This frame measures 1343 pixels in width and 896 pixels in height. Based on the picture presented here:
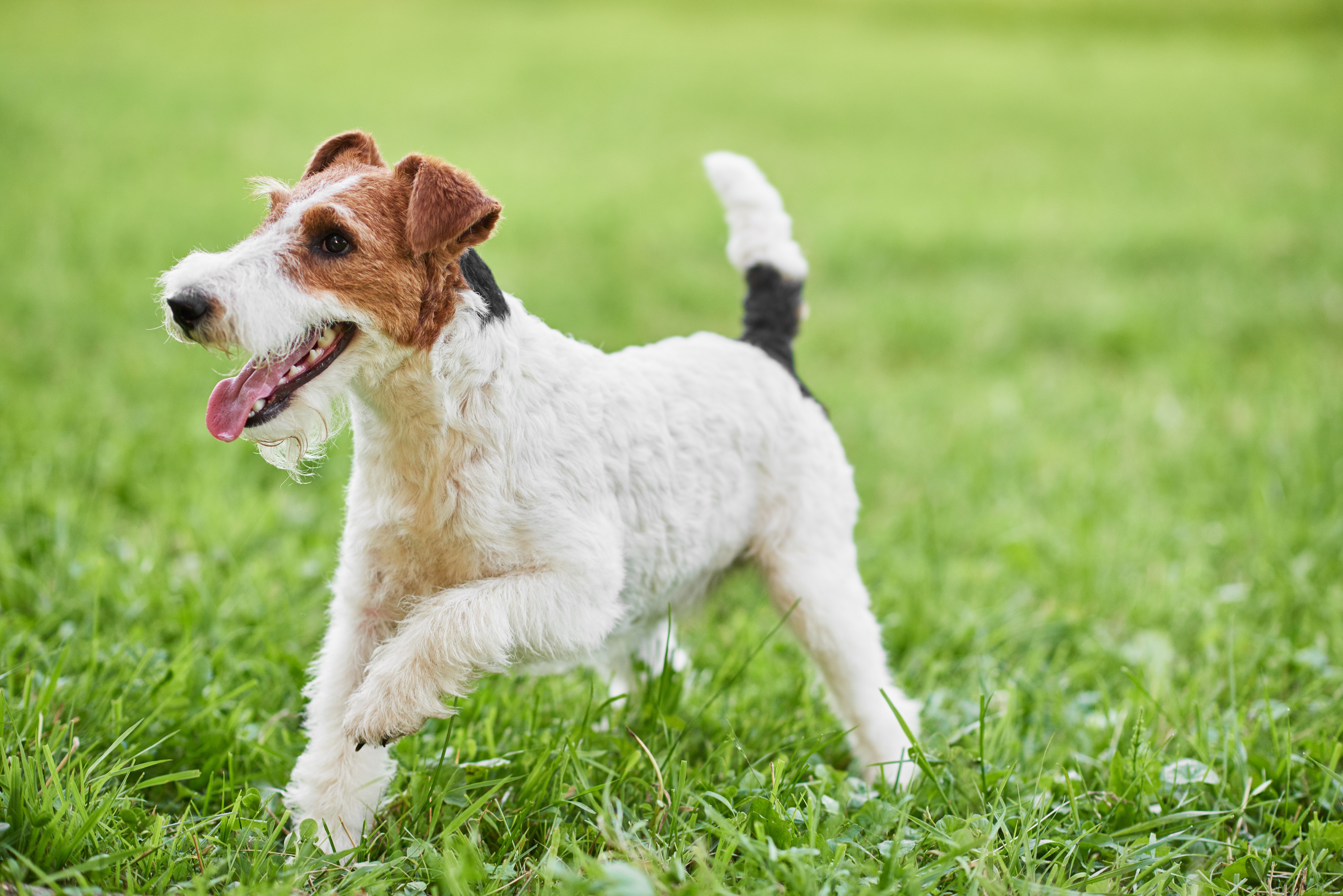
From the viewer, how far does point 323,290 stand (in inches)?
93.8

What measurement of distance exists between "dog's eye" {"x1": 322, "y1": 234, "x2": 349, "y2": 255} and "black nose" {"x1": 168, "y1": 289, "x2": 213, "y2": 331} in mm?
301

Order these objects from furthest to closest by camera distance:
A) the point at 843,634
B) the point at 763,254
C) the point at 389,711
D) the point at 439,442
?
1. the point at 763,254
2. the point at 843,634
3. the point at 439,442
4. the point at 389,711

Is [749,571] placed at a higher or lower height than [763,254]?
lower

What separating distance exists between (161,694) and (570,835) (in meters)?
1.42

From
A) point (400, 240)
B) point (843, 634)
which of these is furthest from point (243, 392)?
point (843, 634)

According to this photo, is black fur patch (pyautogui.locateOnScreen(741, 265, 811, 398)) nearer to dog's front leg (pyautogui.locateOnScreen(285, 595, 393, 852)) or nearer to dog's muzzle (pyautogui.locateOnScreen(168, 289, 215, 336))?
dog's front leg (pyautogui.locateOnScreen(285, 595, 393, 852))

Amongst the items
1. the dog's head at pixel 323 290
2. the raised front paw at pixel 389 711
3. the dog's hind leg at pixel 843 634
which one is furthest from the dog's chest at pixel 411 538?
the dog's hind leg at pixel 843 634

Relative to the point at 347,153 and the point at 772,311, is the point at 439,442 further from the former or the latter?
the point at 772,311

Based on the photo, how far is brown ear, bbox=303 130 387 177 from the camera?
2.73 metres

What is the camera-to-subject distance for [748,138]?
612 inches

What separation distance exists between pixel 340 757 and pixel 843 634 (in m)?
1.59

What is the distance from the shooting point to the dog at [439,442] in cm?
240

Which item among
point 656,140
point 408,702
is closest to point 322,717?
point 408,702

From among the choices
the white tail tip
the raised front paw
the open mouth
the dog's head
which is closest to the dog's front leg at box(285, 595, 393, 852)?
the raised front paw
